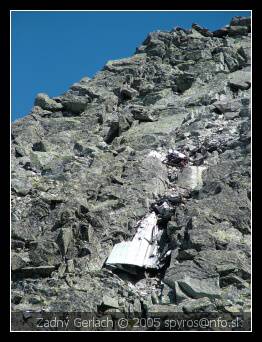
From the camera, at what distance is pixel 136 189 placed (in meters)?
21.9

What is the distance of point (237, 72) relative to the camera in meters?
34.1

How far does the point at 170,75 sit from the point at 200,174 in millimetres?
14264

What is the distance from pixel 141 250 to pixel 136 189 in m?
3.82

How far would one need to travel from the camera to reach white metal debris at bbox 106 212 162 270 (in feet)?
58.2

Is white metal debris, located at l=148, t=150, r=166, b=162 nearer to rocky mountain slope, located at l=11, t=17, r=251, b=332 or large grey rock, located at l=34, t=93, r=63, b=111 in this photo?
rocky mountain slope, located at l=11, t=17, r=251, b=332

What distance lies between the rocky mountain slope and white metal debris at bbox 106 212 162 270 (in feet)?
0.81

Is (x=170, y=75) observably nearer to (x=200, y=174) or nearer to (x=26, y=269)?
(x=200, y=174)

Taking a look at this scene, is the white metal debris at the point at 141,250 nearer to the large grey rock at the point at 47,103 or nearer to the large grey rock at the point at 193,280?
the large grey rock at the point at 193,280

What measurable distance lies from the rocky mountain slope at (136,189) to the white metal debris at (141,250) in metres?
0.25

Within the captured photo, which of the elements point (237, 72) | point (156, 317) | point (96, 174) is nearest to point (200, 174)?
point (96, 174)

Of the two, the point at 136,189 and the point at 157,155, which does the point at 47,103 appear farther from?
the point at 136,189

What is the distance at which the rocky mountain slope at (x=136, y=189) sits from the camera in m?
16.2

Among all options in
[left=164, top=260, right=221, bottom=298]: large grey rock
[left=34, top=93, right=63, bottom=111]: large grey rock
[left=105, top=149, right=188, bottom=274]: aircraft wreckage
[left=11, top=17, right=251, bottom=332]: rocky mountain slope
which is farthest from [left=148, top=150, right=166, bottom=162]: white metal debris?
[left=34, top=93, right=63, bottom=111]: large grey rock

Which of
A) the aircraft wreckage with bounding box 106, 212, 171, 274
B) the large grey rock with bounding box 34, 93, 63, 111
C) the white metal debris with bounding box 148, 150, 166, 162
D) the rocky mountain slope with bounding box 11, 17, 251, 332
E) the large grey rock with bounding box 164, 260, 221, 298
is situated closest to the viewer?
the large grey rock with bounding box 164, 260, 221, 298
